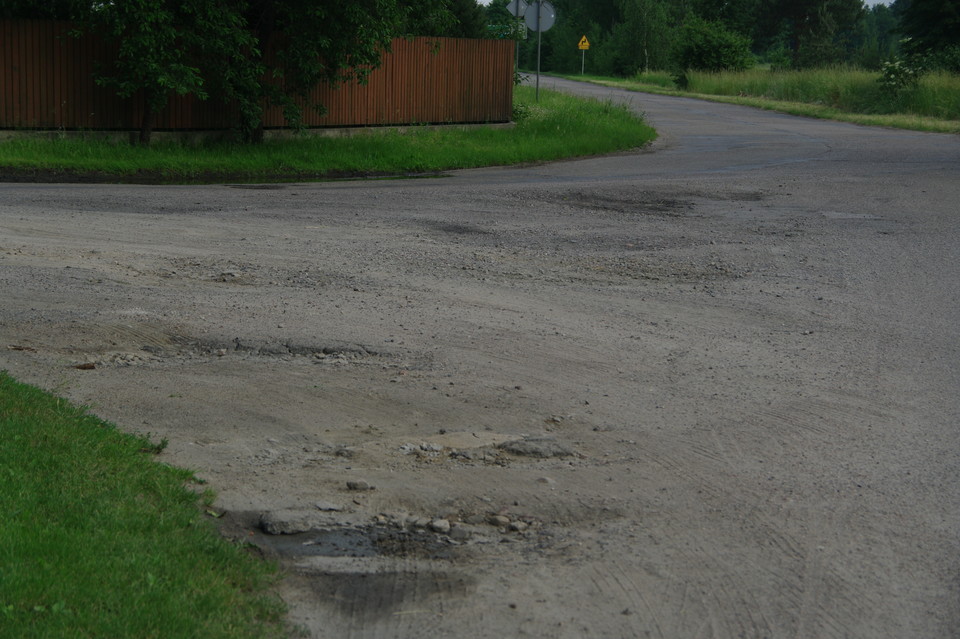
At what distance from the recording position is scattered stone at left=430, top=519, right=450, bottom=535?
454 cm

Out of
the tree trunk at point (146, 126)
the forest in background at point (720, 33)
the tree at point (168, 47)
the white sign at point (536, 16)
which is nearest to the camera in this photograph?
the tree at point (168, 47)

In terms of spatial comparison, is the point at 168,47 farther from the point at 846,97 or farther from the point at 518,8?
the point at 846,97

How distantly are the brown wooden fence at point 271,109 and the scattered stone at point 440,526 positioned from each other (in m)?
15.5

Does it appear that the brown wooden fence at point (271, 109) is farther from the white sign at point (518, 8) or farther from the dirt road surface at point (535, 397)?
the dirt road surface at point (535, 397)

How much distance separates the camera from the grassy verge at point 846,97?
99.9 ft

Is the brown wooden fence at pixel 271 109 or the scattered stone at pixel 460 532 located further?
the brown wooden fence at pixel 271 109

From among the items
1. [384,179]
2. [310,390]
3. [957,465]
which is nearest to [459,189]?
[384,179]

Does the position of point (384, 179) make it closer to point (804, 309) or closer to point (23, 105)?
point (23, 105)

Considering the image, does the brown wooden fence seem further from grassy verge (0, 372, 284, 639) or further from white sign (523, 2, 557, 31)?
grassy verge (0, 372, 284, 639)

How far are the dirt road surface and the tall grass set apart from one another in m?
21.4

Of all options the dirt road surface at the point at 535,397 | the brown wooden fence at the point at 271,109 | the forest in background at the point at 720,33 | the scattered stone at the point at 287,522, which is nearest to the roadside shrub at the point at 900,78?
the forest in background at the point at 720,33

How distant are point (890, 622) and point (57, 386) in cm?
452

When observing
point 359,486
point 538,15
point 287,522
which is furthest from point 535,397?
point 538,15

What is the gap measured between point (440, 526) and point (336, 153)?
15335 millimetres
